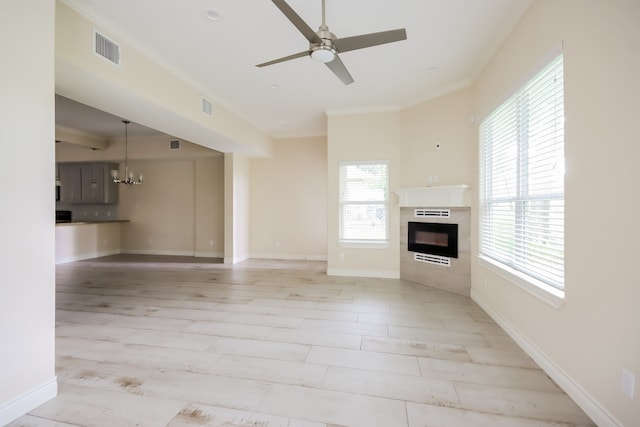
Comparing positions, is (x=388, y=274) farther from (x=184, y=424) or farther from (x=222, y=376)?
(x=184, y=424)

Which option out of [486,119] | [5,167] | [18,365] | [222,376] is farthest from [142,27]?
[486,119]

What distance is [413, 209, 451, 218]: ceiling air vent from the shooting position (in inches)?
179

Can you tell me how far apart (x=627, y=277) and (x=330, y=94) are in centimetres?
407

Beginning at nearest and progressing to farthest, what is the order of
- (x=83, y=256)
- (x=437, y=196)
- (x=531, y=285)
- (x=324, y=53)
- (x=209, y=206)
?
(x=324, y=53) < (x=531, y=285) < (x=437, y=196) < (x=83, y=256) < (x=209, y=206)

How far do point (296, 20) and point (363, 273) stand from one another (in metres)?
4.27

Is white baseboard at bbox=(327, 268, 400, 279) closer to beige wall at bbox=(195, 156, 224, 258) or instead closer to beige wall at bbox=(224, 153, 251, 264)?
beige wall at bbox=(224, 153, 251, 264)

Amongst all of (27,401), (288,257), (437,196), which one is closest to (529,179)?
(437,196)

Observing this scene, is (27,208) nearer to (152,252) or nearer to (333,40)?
(333,40)

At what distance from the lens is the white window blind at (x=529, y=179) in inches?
88.1

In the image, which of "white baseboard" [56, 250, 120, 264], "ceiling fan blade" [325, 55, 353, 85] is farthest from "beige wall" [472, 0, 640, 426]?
"white baseboard" [56, 250, 120, 264]

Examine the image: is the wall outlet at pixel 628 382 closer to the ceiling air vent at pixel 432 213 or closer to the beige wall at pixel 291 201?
the ceiling air vent at pixel 432 213

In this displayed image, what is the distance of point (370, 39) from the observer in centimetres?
226

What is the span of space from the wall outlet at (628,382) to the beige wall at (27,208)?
3.37 metres

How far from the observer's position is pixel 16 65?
5.69 feet
